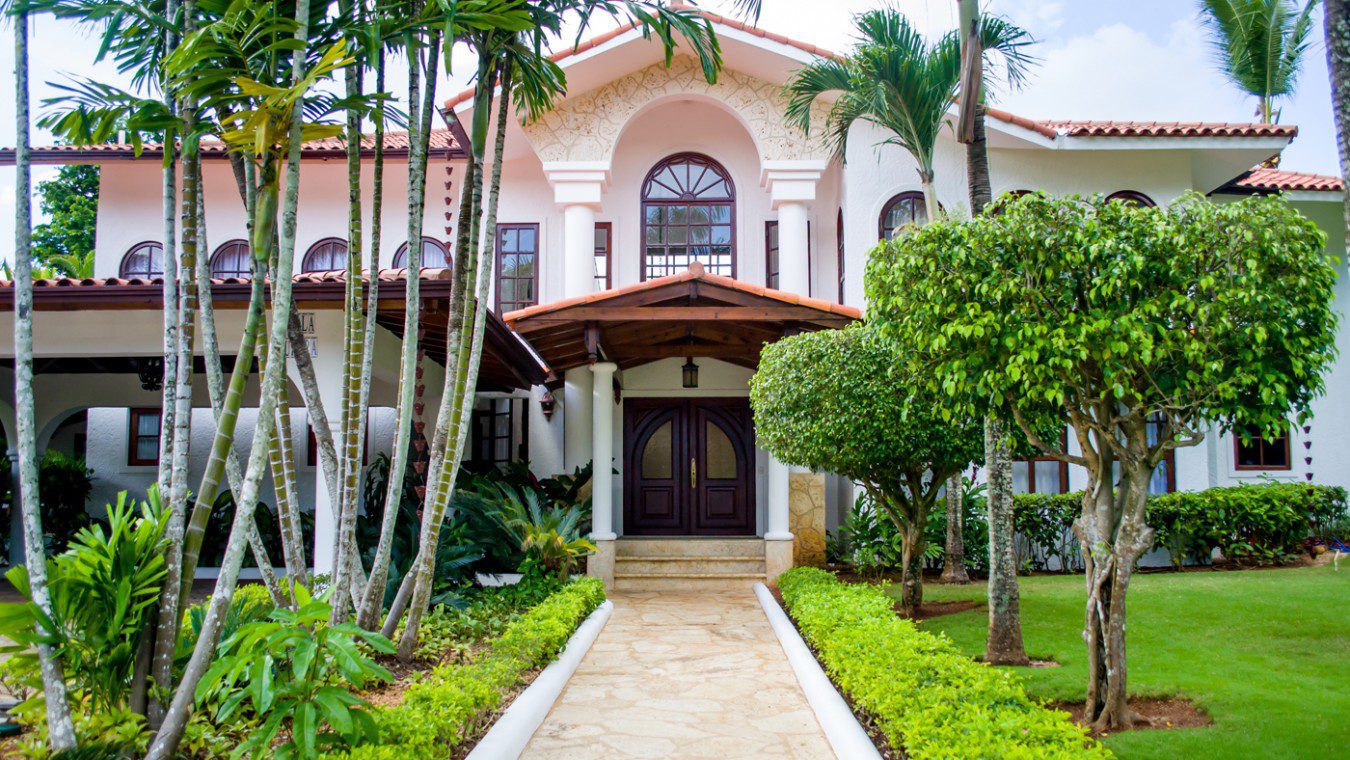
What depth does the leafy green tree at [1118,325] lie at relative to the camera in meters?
4.86

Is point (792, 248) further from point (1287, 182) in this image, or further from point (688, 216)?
point (1287, 182)

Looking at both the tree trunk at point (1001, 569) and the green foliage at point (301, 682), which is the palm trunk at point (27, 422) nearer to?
the green foliage at point (301, 682)

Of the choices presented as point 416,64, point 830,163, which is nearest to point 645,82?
point 830,163

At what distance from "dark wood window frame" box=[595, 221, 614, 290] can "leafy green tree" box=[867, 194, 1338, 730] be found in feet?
30.6

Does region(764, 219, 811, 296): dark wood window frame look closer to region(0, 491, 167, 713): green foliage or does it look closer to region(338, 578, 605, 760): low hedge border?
region(338, 578, 605, 760): low hedge border

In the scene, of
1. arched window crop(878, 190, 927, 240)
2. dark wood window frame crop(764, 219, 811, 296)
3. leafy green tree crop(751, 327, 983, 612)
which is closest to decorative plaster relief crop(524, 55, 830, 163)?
arched window crop(878, 190, 927, 240)

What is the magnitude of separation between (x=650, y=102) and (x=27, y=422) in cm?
1092

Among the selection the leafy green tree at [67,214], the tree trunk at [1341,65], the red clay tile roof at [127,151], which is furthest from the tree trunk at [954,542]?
the leafy green tree at [67,214]

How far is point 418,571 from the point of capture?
6.57m

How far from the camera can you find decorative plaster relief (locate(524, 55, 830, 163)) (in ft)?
45.0

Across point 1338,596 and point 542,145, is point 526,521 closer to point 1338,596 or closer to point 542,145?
point 542,145

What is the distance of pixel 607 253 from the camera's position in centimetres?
1485

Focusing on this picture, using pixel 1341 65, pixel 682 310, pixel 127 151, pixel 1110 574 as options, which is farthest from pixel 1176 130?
pixel 127 151

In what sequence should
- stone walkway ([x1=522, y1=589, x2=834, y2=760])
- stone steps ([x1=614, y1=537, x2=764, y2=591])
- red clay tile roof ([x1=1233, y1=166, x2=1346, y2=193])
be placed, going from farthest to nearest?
red clay tile roof ([x1=1233, y1=166, x2=1346, y2=193]) < stone steps ([x1=614, y1=537, x2=764, y2=591]) < stone walkway ([x1=522, y1=589, x2=834, y2=760])
